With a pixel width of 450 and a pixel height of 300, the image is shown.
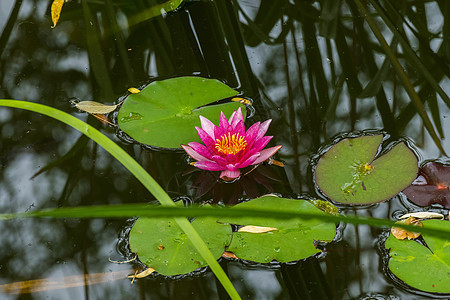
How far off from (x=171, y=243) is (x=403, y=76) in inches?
45.0

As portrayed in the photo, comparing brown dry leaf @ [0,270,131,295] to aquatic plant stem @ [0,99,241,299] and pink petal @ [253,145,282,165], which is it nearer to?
aquatic plant stem @ [0,99,241,299]

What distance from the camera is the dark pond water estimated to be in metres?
1.41

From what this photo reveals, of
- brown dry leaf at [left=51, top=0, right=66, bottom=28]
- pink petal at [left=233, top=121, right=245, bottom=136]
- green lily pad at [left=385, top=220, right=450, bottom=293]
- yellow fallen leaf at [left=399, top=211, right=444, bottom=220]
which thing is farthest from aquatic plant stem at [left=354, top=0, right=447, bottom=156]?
brown dry leaf at [left=51, top=0, right=66, bottom=28]

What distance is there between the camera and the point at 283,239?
57.6 inches

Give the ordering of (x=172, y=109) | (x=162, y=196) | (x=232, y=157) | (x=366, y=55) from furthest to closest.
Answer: (x=366, y=55), (x=172, y=109), (x=232, y=157), (x=162, y=196)

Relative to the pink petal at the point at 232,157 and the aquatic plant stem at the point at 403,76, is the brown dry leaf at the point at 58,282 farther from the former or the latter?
the aquatic plant stem at the point at 403,76

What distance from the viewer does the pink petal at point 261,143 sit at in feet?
5.48

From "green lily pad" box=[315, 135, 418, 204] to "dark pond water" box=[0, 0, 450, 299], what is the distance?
0.14ft

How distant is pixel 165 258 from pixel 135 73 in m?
0.90

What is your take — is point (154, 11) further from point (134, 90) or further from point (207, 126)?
point (207, 126)

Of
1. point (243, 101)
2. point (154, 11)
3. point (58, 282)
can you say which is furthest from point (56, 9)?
point (58, 282)

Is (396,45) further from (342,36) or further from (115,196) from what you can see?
(115,196)

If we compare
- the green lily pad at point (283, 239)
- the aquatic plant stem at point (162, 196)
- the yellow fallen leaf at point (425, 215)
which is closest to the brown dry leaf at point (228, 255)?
the green lily pad at point (283, 239)

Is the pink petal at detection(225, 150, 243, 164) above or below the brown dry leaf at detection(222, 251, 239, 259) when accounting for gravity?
above
